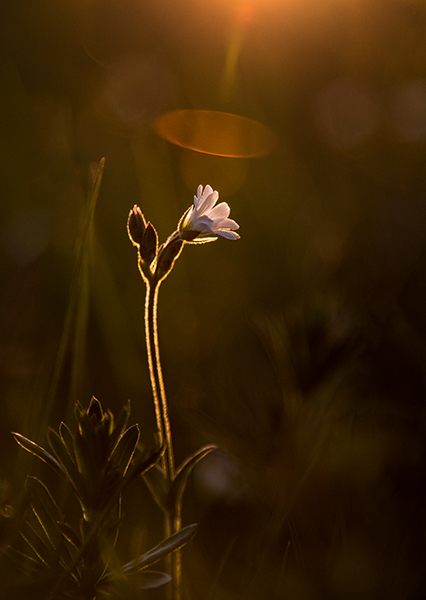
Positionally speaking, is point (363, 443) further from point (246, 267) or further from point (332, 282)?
point (246, 267)

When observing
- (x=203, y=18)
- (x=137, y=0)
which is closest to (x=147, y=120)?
(x=203, y=18)

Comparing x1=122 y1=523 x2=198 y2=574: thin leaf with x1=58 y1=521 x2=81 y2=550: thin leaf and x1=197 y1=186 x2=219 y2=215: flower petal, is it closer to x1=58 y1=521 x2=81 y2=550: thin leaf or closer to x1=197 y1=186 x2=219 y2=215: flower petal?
x1=58 y1=521 x2=81 y2=550: thin leaf

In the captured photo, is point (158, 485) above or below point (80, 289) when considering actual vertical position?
below

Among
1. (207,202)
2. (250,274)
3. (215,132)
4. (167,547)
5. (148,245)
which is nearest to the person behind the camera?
(167,547)

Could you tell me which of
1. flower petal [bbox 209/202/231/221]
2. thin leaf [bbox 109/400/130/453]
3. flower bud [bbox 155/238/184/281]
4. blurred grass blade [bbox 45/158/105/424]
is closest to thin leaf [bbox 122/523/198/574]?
thin leaf [bbox 109/400/130/453]

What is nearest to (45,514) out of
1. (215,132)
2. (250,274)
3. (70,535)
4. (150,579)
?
(70,535)

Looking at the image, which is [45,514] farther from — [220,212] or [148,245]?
[220,212]
